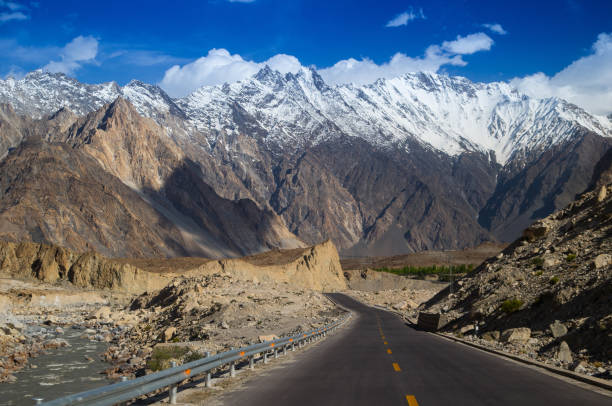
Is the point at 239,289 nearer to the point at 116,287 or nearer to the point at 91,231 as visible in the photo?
the point at 116,287

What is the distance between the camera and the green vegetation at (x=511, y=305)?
103 ft

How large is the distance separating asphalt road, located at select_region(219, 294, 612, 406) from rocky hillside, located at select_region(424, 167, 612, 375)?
10.6 feet

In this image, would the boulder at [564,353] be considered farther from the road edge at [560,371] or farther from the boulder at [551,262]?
the boulder at [551,262]

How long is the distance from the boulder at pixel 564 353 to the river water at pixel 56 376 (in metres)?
17.5

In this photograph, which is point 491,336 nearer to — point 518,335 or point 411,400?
point 518,335

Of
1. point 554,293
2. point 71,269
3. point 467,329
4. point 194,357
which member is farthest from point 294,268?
point 194,357

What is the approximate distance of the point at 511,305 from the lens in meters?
32.0

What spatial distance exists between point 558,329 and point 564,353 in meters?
3.06

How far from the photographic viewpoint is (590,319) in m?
23.1

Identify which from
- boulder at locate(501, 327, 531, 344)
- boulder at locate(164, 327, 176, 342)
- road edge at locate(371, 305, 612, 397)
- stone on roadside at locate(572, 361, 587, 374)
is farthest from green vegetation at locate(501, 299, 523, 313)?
boulder at locate(164, 327, 176, 342)

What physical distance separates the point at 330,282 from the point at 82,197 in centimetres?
7581

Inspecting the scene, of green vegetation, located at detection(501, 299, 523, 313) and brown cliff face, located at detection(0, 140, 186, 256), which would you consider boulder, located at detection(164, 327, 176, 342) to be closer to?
green vegetation, located at detection(501, 299, 523, 313)

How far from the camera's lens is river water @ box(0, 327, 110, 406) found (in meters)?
23.4

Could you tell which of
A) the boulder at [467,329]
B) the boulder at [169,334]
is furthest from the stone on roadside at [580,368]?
the boulder at [169,334]
